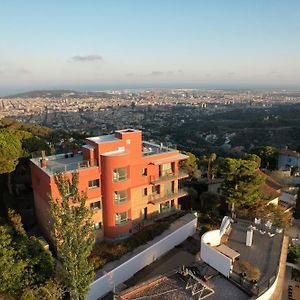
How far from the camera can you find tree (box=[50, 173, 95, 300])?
39.3 feet

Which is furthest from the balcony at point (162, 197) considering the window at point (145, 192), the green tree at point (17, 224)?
the green tree at point (17, 224)

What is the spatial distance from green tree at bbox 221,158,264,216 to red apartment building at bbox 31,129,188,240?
5.30 meters

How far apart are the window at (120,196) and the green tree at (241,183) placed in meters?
10.1

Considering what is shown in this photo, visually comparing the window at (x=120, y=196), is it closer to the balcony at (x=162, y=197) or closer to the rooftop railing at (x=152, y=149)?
the balcony at (x=162, y=197)

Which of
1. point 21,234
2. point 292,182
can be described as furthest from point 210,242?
point 292,182

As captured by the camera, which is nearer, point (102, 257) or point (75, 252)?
point (75, 252)

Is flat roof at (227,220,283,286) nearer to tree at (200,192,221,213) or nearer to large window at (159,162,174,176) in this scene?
tree at (200,192,221,213)

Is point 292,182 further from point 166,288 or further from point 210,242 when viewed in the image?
point 166,288

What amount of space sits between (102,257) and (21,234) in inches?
257

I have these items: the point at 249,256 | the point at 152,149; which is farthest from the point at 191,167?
the point at 249,256

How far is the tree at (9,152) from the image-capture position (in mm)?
26828

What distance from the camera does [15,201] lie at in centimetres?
2927

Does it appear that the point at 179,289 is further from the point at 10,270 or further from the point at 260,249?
the point at 10,270

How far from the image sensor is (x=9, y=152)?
89.7ft
